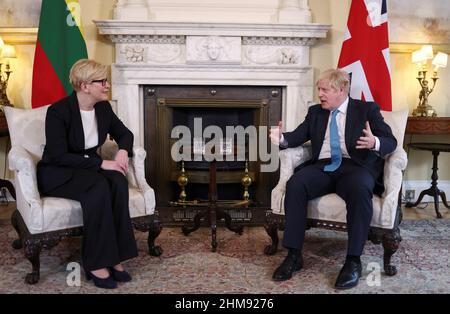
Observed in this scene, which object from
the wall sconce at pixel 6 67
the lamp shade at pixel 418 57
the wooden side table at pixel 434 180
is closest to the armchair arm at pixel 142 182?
the wall sconce at pixel 6 67

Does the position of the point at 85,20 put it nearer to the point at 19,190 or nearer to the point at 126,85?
the point at 126,85

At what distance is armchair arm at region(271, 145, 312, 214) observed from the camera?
2752 millimetres

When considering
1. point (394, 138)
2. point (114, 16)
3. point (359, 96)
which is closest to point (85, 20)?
point (114, 16)

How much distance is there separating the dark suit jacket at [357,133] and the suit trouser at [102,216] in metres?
1.01

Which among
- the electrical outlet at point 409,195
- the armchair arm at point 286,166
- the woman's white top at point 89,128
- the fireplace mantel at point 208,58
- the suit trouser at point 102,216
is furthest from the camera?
the electrical outlet at point 409,195

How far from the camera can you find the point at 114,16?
3773 millimetres

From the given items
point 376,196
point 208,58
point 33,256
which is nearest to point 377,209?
point 376,196

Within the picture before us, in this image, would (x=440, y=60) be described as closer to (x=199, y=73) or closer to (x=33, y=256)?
(x=199, y=73)

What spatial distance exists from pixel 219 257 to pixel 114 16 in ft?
6.73

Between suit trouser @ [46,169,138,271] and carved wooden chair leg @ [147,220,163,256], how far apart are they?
0.28 metres

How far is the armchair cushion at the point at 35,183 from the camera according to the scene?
2.38m

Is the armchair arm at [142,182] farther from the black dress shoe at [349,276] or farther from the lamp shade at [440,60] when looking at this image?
the lamp shade at [440,60]

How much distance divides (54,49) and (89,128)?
1.18 metres

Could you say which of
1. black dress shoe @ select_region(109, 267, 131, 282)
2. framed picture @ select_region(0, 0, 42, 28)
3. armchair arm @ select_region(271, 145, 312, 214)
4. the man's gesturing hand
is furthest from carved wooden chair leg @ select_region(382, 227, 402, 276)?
framed picture @ select_region(0, 0, 42, 28)
